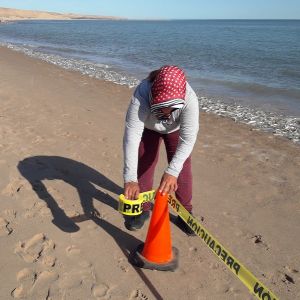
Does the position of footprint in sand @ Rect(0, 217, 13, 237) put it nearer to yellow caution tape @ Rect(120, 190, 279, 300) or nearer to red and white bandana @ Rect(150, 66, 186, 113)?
yellow caution tape @ Rect(120, 190, 279, 300)

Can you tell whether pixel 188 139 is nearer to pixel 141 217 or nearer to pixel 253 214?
pixel 141 217

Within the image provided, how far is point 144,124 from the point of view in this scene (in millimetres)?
3031

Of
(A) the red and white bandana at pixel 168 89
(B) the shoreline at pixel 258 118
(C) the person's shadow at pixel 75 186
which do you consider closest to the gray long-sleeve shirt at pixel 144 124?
(A) the red and white bandana at pixel 168 89

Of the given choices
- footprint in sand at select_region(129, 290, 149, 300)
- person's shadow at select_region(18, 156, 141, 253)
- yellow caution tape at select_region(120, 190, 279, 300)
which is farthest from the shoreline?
footprint in sand at select_region(129, 290, 149, 300)

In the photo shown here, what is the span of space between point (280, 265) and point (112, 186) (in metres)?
2.16

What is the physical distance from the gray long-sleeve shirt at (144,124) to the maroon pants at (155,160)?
0.30m

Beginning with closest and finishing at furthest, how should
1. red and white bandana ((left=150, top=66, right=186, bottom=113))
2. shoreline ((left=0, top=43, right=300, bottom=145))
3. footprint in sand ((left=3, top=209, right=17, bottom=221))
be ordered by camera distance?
red and white bandana ((left=150, top=66, right=186, bottom=113)) → footprint in sand ((left=3, top=209, right=17, bottom=221)) → shoreline ((left=0, top=43, right=300, bottom=145))

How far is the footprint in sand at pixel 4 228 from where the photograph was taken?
342cm

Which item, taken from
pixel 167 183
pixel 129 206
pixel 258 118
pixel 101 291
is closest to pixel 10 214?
pixel 101 291

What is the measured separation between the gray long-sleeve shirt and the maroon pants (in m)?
0.30

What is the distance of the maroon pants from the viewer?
3.32m

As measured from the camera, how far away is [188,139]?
2934 millimetres

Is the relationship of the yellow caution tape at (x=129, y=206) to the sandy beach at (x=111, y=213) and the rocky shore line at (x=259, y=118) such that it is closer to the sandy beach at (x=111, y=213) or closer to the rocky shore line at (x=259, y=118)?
the sandy beach at (x=111, y=213)

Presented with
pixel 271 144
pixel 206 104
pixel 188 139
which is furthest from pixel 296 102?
pixel 188 139
